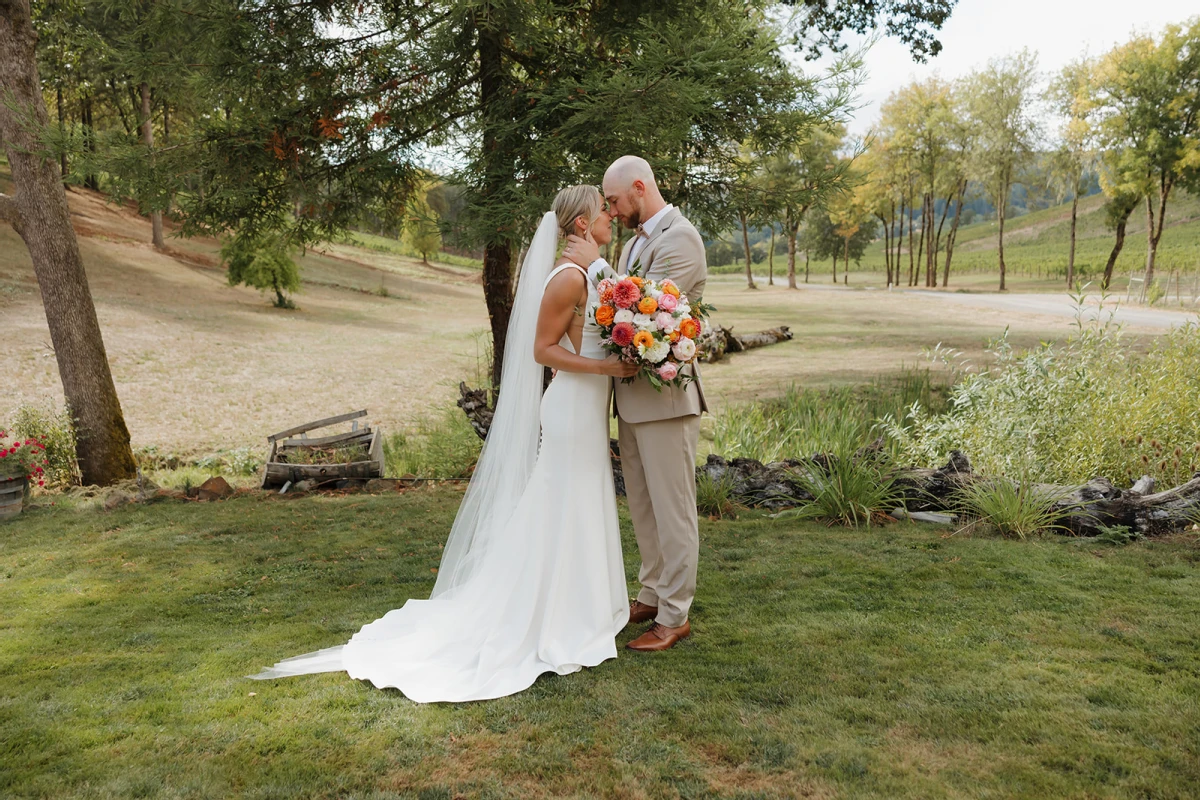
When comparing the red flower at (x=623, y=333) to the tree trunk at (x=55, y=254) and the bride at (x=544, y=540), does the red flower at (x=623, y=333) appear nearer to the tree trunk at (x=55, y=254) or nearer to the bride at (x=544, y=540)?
the bride at (x=544, y=540)

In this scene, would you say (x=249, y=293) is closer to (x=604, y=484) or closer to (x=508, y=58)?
(x=508, y=58)

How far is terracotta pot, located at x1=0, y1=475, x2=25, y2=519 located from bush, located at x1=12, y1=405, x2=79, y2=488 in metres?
1.18

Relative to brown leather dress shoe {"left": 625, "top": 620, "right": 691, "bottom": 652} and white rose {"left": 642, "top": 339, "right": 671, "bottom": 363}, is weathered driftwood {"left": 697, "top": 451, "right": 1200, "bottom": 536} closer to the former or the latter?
brown leather dress shoe {"left": 625, "top": 620, "right": 691, "bottom": 652}

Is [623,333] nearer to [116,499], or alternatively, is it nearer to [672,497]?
[672,497]

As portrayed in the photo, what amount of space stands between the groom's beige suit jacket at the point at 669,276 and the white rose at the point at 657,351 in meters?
0.28

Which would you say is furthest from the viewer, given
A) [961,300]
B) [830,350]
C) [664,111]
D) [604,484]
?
[961,300]

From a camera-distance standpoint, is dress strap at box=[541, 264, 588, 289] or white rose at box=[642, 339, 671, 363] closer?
white rose at box=[642, 339, 671, 363]

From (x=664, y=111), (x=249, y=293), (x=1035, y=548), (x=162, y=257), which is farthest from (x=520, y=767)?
(x=162, y=257)

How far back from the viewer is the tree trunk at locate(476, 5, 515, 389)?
7480 mm

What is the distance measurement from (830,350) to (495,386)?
10744 mm

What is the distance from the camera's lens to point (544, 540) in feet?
12.9

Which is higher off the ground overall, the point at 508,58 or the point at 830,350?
the point at 508,58

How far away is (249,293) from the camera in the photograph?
96.4 ft

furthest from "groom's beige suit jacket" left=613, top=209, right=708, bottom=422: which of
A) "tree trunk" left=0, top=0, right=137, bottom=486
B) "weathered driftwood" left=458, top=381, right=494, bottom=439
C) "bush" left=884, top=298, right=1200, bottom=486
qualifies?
"tree trunk" left=0, top=0, right=137, bottom=486
